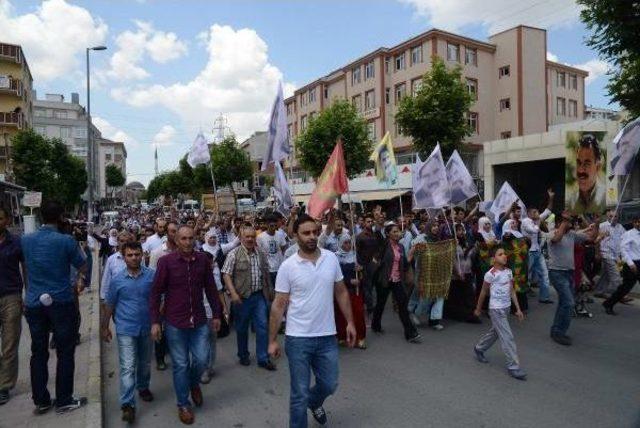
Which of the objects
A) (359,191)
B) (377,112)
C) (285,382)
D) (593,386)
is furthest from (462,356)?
(377,112)

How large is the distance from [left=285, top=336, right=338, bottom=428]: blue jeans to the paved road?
0.82 meters

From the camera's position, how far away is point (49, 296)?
15.8ft

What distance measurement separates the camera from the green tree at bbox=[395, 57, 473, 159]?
986 inches

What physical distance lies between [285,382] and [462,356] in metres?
2.30

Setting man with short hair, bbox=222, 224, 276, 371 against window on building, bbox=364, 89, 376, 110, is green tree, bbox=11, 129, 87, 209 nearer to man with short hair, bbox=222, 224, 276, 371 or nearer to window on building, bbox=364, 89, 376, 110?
window on building, bbox=364, 89, 376, 110

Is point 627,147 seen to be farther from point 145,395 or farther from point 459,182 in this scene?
point 145,395

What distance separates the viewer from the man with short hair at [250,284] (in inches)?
247

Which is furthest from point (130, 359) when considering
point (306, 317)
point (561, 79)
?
point (561, 79)

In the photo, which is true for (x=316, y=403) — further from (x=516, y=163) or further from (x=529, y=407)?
(x=516, y=163)

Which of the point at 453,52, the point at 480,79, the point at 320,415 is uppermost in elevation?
the point at 453,52

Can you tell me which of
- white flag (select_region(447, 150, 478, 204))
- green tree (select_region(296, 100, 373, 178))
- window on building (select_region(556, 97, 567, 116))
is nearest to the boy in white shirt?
white flag (select_region(447, 150, 478, 204))

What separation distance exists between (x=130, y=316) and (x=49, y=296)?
28.2 inches

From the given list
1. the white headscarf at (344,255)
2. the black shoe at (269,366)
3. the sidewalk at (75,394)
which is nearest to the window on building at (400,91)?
the white headscarf at (344,255)

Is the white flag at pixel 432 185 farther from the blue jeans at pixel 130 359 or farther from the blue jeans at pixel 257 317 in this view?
the blue jeans at pixel 130 359
